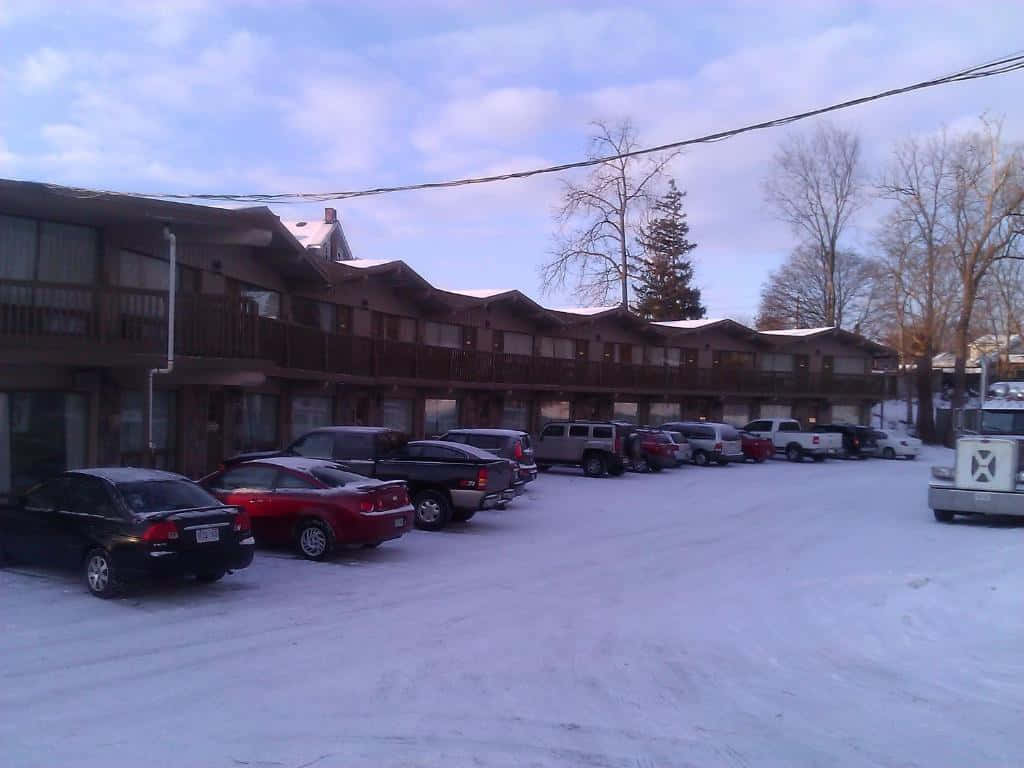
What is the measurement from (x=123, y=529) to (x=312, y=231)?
116 feet

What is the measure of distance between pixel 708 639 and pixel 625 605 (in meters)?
1.66

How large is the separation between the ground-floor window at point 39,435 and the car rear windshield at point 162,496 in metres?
5.46

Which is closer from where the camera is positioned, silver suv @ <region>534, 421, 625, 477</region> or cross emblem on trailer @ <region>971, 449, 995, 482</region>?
cross emblem on trailer @ <region>971, 449, 995, 482</region>

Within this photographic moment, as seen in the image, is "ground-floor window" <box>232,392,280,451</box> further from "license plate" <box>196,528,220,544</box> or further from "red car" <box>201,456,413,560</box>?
"license plate" <box>196,528,220,544</box>

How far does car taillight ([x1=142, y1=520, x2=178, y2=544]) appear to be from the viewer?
10586 mm

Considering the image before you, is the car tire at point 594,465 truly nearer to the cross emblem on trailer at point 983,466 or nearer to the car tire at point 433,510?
the cross emblem on trailer at point 983,466

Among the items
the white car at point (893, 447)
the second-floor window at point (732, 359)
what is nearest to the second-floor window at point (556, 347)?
the second-floor window at point (732, 359)

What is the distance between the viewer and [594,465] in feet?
97.1

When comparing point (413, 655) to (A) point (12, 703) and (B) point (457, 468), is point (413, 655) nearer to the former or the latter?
(A) point (12, 703)

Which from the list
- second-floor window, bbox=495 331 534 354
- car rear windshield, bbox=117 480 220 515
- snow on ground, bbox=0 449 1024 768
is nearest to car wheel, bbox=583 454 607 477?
second-floor window, bbox=495 331 534 354

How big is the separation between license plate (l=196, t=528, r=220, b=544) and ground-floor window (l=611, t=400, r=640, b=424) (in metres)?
33.0

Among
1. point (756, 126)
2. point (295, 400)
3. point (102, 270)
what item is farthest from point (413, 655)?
point (295, 400)

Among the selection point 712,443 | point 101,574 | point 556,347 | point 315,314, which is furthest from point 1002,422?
point 101,574

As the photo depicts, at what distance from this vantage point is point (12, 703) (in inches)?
279
